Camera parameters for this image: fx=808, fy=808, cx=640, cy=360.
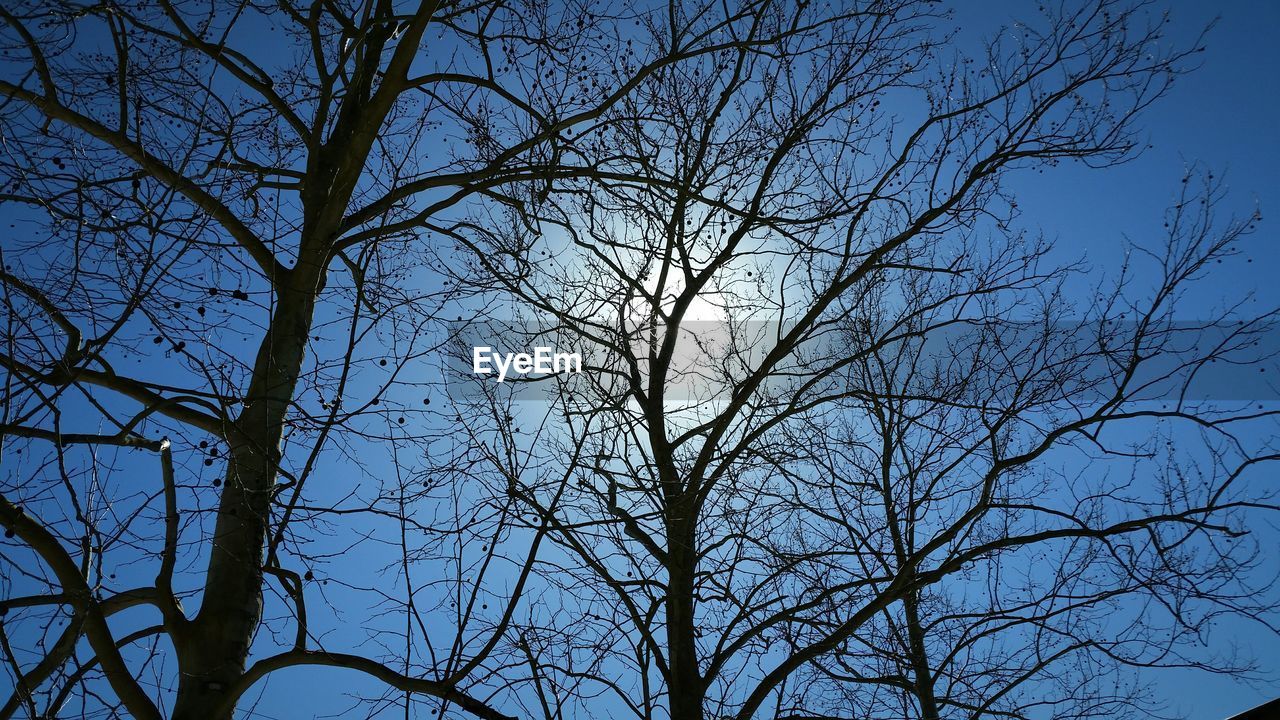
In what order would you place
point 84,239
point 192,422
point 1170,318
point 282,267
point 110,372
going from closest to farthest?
point 84,239 < point 110,372 < point 192,422 < point 282,267 < point 1170,318

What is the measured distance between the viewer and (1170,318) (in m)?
4.29

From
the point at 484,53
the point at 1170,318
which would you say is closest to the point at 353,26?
the point at 484,53

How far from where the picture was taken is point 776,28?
427cm

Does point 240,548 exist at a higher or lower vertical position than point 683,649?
higher

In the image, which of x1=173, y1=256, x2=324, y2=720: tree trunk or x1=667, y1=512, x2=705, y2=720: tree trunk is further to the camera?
x1=667, y1=512, x2=705, y2=720: tree trunk

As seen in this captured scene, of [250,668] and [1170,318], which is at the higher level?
[1170,318]

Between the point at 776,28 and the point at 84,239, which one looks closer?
the point at 84,239

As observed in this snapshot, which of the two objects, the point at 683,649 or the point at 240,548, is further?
the point at 683,649

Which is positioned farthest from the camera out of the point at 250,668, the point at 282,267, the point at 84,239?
the point at 282,267

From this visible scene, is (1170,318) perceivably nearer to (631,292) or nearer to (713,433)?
(713,433)

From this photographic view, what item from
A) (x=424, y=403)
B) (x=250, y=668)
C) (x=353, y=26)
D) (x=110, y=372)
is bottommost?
(x=250, y=668)

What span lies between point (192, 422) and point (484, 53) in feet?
7.77

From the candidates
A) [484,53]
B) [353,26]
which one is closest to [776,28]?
[484,53]

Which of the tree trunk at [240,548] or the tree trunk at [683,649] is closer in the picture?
the tree trunk at [240,548]
